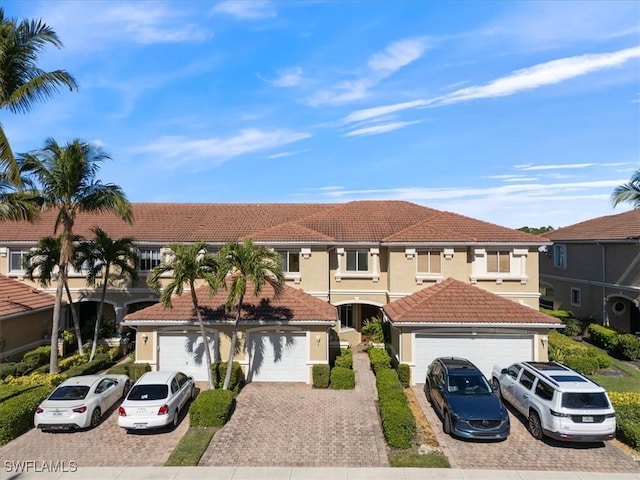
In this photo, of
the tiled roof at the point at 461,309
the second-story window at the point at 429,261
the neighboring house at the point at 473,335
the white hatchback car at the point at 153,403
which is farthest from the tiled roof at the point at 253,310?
the second-story window at the point at 429,261

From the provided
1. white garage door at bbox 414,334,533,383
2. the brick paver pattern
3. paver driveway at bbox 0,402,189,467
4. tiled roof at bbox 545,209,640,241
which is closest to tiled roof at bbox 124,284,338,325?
the brick paver pattern

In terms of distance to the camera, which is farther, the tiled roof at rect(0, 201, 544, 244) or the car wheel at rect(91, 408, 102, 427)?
the tiled roof at rect(0, 201, 544, 244)

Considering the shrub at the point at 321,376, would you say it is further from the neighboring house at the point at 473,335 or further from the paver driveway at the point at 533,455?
the paver driveway at the point at 533,455

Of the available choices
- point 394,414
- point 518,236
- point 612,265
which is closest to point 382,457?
point 394,414

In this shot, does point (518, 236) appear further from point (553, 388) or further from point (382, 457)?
point (382, 457)

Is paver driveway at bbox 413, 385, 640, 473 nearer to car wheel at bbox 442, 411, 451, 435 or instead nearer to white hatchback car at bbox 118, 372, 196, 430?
car wheel at bbox 442, 411, 451, 435

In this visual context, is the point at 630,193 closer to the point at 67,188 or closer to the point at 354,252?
the point at 354,252
